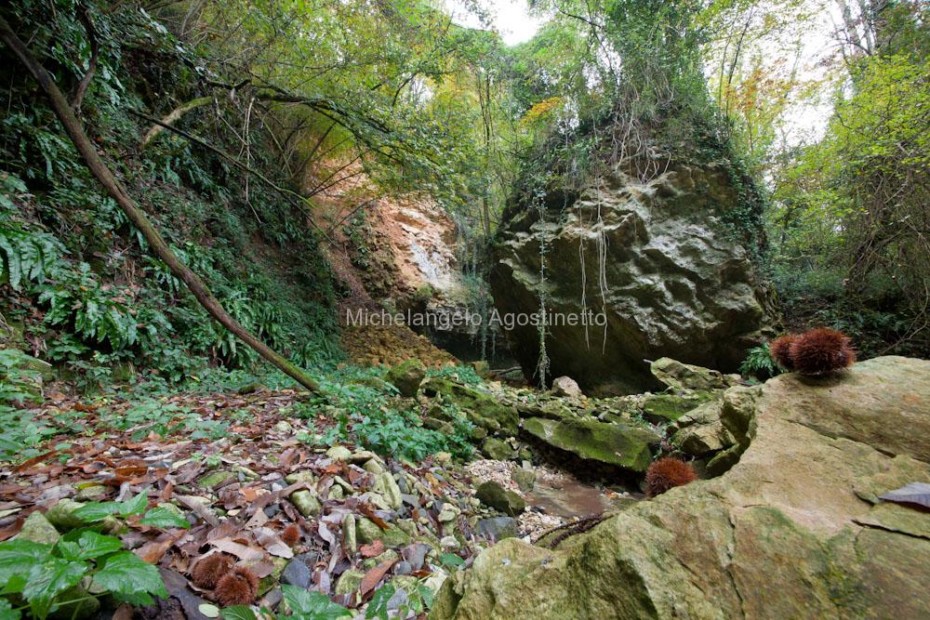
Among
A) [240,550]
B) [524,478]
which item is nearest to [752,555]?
[240,550]

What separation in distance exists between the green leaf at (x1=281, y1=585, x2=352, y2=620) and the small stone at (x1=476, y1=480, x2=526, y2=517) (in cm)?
213

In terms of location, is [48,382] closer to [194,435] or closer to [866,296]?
[194,435]

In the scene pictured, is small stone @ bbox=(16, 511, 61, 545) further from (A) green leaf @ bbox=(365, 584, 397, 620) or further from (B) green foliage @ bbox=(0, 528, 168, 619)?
(A) green leaf @ bbox=(365, 584, 397, 620)

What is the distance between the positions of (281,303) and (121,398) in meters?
4.10

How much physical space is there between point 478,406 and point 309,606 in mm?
3948

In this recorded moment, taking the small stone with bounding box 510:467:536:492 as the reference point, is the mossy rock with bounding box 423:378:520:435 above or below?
above

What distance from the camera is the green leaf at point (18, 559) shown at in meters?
0.78

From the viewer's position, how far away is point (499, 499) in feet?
10.0

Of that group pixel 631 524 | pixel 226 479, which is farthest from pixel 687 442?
pixel 226 479

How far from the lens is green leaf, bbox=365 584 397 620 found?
119 cm

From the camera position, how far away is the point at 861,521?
1021 millimetres

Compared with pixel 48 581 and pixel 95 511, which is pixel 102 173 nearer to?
pixel 95 511

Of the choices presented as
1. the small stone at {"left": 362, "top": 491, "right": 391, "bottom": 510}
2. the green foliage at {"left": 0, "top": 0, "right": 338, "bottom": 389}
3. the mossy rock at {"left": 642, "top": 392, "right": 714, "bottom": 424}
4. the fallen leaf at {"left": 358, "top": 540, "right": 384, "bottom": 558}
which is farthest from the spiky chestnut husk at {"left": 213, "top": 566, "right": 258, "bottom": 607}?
the mossy rock at {"left": 642, "top": 392, "right": 714, "bottom": 424}

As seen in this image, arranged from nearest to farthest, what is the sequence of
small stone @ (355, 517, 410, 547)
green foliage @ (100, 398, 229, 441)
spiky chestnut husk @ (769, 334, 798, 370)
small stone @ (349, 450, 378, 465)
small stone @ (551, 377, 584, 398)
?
small stone @ (355, 517, 410, 547)
spiky chestnut husk @ (769, 334, 798, 370)
green foliage @ (100, 398, 229, 441)
small stone @ (349, 450, 378, 465)
small stone @ (551, 377, 584, 398)
